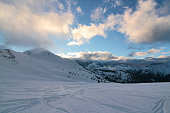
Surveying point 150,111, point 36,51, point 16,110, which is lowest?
point 16,110

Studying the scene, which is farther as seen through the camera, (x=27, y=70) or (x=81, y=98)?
(x=27, y=70)

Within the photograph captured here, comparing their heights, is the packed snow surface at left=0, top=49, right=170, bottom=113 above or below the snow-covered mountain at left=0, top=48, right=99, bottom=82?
below

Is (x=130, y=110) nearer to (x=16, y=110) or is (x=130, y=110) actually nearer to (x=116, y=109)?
(x=116, y=109)

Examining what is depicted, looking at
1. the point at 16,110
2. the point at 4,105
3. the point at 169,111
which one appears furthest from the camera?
the point at 4,105

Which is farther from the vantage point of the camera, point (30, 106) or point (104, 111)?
point (30, 106)

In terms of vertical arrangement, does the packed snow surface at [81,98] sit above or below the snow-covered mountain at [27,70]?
below

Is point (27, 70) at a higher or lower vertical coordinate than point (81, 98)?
higher

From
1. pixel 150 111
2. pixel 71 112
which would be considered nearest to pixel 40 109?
pixel 71 112

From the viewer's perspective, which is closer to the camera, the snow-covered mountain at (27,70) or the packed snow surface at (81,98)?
the packed snow surface at (81,98)

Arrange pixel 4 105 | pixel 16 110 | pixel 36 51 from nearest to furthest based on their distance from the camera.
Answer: pixel 16 110 < pixel 4 105 < pixel 36 51

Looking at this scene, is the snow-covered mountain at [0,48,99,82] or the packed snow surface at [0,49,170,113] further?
the snow-covered mountain at [0,48,99,82]

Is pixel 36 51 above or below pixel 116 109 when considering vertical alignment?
above

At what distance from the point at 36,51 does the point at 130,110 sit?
5211cm

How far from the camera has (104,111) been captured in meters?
3.27
